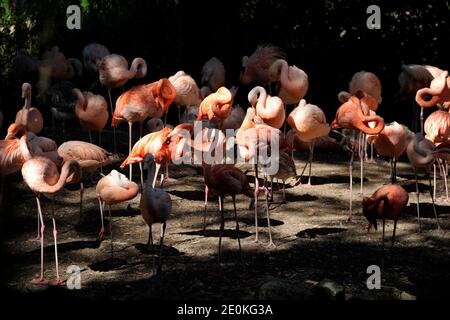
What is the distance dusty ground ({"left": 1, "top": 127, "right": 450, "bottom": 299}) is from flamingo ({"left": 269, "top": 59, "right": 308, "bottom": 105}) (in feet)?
3.98

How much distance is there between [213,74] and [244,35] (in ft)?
6.15

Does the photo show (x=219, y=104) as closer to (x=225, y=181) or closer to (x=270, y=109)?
(x=270, y=109)

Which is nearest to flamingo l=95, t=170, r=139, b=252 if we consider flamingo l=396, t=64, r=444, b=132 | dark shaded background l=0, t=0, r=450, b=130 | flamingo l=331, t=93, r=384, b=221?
flamingo l=331, t=93, r=384, b=221

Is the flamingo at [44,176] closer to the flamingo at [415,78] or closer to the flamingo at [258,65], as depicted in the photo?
the flamingo at [258,65]

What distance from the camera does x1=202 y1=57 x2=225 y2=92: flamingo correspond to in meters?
10.5

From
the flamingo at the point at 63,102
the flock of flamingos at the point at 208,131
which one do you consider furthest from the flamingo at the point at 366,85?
the flamingo at the point at 63,102

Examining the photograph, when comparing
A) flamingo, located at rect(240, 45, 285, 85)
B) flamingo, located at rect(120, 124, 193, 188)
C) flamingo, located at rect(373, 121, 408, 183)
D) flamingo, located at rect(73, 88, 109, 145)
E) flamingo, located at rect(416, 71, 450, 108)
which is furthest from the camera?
flamingo, located at rect(240, 45, 285, 85)

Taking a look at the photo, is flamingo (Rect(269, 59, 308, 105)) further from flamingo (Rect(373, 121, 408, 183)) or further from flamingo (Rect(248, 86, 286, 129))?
flamingo (Rect(373, 121, 408, 183))

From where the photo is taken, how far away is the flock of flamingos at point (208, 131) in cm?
621

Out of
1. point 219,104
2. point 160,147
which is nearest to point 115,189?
point 160,147

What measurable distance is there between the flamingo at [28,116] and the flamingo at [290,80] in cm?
272

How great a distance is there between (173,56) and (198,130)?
14.3 feet
